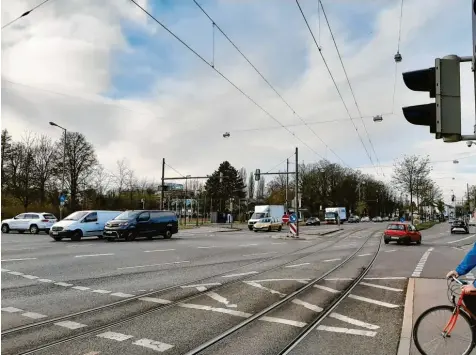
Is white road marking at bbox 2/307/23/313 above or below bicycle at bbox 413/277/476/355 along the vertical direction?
below

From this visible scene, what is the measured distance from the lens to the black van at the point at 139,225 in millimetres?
24828

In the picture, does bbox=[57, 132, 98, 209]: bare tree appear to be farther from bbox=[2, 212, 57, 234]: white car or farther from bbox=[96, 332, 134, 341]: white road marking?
bbox=[96, 332, 134, 341]: white road marking

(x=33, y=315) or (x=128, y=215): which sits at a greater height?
(x=128, y=215)

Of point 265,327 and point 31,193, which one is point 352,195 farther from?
point 265,327

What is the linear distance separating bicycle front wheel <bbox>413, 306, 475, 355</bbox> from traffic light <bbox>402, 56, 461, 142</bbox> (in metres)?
2.00

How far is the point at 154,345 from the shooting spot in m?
5.30

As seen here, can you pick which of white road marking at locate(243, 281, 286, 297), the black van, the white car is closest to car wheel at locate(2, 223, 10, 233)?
the white car

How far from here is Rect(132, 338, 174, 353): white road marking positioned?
17.0 ft

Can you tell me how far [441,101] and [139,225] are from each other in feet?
73.6

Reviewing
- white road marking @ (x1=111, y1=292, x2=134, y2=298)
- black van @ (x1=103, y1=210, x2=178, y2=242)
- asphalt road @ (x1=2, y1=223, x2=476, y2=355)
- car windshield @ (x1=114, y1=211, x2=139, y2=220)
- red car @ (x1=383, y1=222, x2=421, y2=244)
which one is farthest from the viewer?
red car @ (x1=383, y1=222, x2=421, y2=244)

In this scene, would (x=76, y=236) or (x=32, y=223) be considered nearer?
(x=76, y=236)

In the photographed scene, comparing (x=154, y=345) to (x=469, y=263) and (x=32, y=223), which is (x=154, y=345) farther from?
(x=32, y=223)

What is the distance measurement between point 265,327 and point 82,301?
3.51 metres

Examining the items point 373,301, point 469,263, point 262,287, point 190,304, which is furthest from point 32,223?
point 469,263
